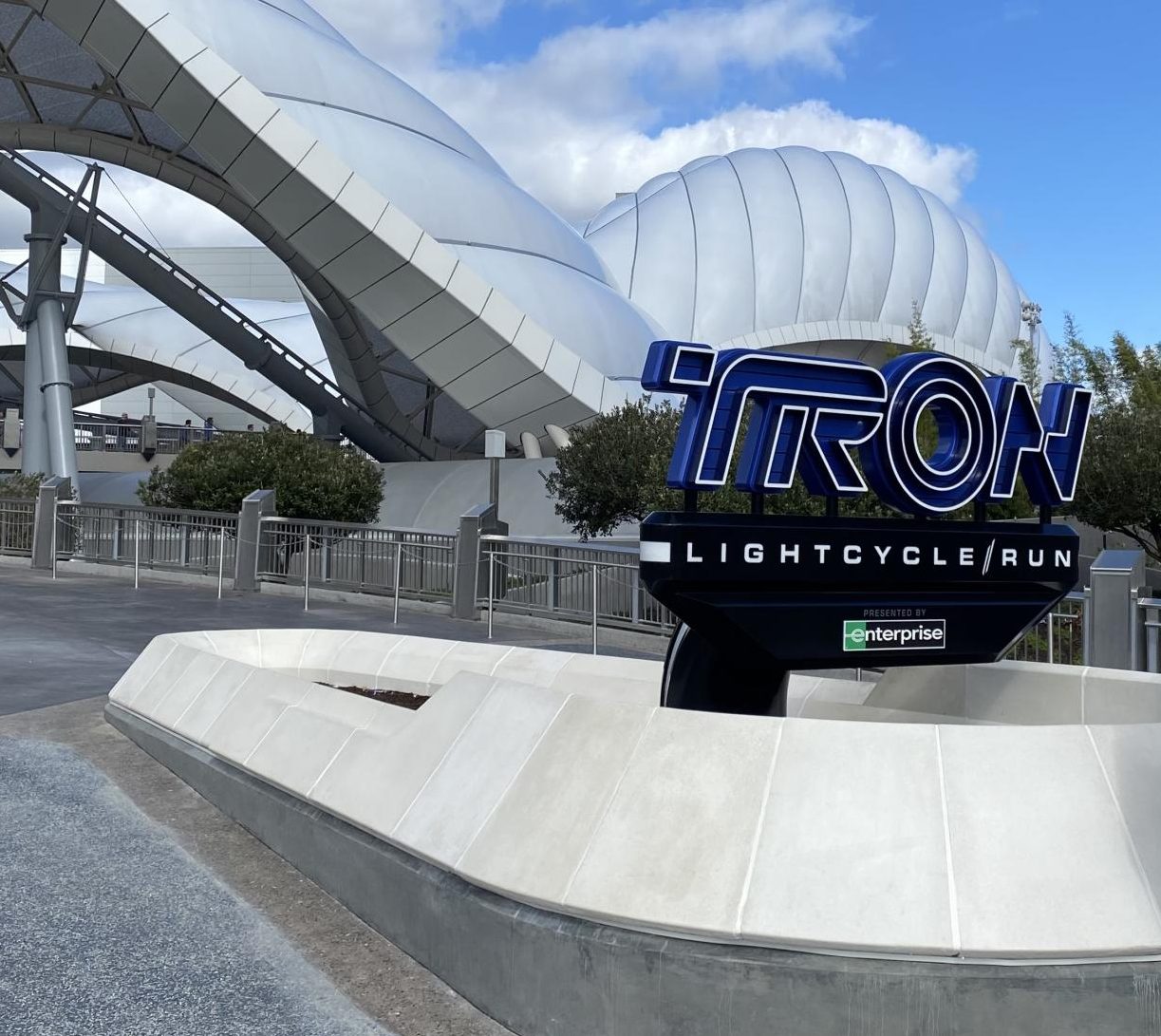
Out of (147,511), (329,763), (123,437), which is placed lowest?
(329,763)

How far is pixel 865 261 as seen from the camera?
238 ft

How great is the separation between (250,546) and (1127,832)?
21.3m

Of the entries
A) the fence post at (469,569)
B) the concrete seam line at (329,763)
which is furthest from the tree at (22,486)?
the concrete seam line at (329,763)

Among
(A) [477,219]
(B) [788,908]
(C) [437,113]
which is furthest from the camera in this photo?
(C) [437,113]

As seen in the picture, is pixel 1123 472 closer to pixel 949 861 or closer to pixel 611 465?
pixel 611 465

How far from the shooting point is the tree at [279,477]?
29266 millimetres

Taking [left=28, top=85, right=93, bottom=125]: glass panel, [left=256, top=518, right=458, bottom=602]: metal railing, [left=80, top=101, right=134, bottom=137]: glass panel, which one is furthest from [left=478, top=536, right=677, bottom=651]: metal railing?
[left=28, top=85, right=93, bottom=125]: glass panel

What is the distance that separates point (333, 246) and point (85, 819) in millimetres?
28425

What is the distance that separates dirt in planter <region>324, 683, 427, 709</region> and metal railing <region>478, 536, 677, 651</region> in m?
6.40

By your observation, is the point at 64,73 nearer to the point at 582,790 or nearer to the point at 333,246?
the point at 333,246

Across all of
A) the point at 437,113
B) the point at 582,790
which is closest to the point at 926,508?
the point at 582,790

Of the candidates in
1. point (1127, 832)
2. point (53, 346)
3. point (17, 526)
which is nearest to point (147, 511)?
point (17, 526)

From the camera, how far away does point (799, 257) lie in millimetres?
69125

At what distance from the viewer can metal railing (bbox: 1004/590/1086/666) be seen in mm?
12539
